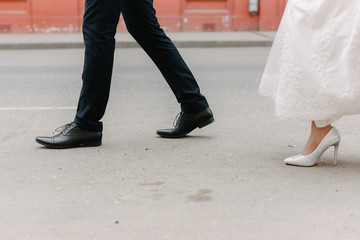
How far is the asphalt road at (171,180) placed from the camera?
3084 mm

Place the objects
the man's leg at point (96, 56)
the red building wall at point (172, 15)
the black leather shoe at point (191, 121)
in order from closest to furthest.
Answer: the man's leg at point (96, 56) → the black leather shoe at point (191, 121) → the red building wall at point (172, 15)

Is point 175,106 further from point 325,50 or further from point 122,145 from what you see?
point 325,50

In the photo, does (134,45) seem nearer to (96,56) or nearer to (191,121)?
(191,121)

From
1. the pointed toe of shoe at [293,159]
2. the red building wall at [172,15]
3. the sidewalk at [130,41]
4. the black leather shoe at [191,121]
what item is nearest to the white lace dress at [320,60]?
the pointed toe of shoe at [293,159]

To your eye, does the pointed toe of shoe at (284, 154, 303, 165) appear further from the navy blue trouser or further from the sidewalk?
the sidewalk

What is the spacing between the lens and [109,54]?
4.56 meters

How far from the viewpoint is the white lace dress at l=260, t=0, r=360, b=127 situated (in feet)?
12.5

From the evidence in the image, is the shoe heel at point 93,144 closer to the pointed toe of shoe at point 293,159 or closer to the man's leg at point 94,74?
the man's leg at point 94,74

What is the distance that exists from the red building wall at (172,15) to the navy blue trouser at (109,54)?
1109 cm

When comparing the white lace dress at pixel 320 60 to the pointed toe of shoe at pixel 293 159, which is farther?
the pointed toe of shoe at pixel 293 159

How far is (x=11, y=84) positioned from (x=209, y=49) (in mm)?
5791

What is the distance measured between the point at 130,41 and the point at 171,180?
391 inches

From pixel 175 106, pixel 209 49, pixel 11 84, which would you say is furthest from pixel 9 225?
pixel 209 49

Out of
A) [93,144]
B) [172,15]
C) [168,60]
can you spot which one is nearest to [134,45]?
[172,15]
